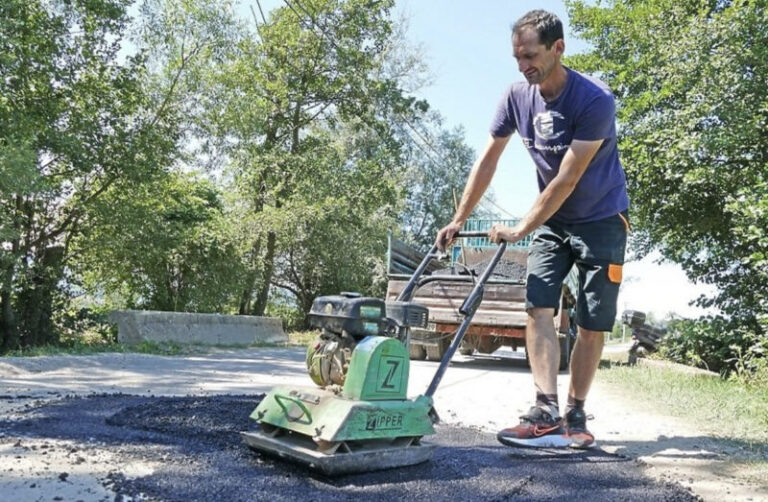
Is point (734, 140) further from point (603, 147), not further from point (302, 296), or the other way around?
point (302, 296)

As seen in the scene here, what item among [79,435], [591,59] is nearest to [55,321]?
[79,435]

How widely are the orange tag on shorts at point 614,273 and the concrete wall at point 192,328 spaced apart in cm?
690

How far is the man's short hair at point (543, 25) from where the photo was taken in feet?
10.3

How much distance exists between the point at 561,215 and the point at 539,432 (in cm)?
112

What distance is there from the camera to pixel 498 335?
856 cm

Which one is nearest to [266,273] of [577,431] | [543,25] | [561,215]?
[561,215]

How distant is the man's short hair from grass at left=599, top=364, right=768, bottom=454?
7.53ft

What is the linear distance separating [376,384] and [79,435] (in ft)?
4.45

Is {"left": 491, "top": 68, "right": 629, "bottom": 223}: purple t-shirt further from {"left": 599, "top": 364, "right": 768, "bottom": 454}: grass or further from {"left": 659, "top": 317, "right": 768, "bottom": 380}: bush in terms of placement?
{"left": 659, "top": 317, "right": 768, "bottom": 380}: bush

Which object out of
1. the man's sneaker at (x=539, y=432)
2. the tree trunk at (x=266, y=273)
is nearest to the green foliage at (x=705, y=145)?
the man's sneaker at (x=539, y=432)

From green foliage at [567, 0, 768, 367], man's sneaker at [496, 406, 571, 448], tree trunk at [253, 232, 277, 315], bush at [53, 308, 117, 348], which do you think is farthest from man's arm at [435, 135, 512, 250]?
tree trunk at [253, 232, 277, 315]

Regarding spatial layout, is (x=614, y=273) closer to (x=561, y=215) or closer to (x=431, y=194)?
(x=561, y=215)

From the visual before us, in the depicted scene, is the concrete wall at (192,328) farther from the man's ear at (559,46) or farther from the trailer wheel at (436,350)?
the man's ear at (559,46)

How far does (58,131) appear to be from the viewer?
31.0 feet
